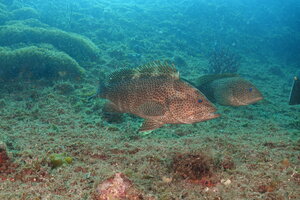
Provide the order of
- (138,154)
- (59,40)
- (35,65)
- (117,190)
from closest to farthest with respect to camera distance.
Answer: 1. (117,190)
2. (138,154)
3. (35,65)
4. (59,40)

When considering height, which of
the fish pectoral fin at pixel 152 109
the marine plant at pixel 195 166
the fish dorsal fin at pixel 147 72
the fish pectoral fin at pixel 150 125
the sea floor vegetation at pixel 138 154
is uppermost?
the fish dorsal fin at pixel 147 72

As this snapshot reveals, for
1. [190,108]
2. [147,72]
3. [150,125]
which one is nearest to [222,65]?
[147,72]

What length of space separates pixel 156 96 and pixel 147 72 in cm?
50

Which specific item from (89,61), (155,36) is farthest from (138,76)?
(155,36)

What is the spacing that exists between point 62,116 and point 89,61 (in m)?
6.17

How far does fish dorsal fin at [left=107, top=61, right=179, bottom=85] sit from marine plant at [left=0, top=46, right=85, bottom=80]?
20.0 feet

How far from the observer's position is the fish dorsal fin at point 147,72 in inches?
140

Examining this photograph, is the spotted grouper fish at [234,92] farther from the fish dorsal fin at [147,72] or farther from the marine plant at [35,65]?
the marine plant at [35,65]

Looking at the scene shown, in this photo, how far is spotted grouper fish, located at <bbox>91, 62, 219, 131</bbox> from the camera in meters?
3.31

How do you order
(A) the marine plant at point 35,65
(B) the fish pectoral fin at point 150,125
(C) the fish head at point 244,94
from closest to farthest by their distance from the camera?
(B) the fish pectoral fin at point 150,125 → (C) the fish head at point 244,94 → (A) the marine plant at point 35,65

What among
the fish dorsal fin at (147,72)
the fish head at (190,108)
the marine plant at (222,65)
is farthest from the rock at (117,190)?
the marine plant at (222,65)

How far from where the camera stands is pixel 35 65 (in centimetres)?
884

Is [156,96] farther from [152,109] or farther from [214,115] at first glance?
[214,115]

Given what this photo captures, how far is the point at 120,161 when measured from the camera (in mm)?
3838
